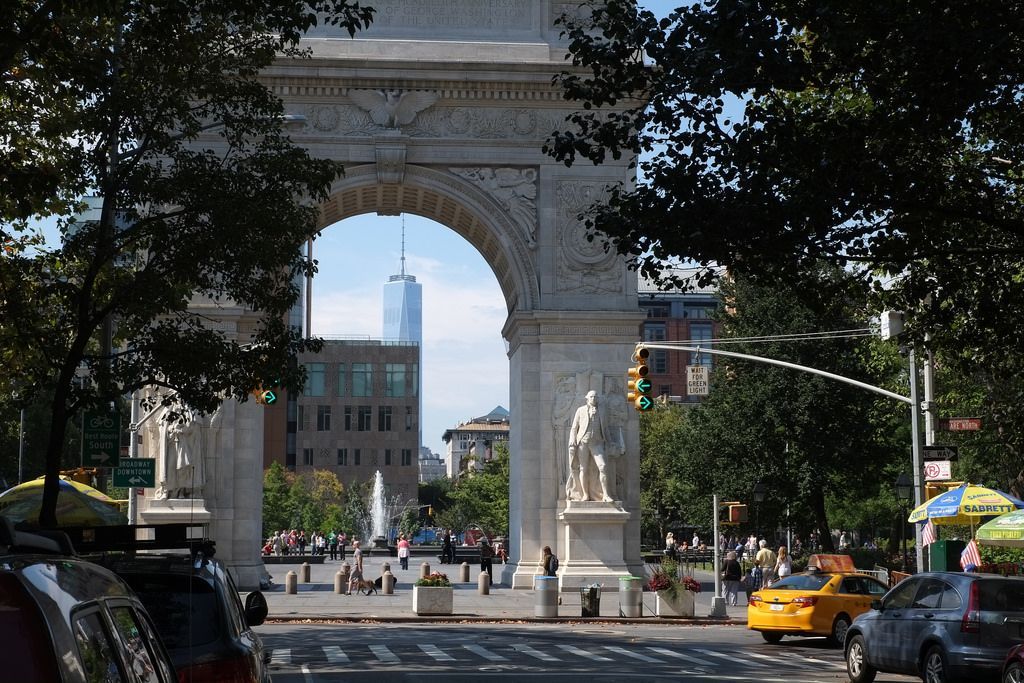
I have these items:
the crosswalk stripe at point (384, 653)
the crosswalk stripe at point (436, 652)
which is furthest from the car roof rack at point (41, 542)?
the crosswalk stripe at point (436, 652)

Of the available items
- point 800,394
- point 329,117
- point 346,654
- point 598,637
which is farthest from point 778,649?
point 800,394

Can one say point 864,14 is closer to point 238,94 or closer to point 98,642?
point 238,94

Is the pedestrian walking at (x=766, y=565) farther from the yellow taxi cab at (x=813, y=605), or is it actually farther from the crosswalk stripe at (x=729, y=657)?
the crosswalk stripe at (x=729, y=657)

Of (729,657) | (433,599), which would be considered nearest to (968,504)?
(729,657)

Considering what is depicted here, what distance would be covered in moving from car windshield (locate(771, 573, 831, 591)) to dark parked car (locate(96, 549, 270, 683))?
18724 millimetres

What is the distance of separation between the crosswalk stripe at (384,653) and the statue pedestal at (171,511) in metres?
12.7

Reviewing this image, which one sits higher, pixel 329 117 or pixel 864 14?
pixel 329 117

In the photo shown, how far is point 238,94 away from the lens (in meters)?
21.0

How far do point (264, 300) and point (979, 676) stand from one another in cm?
1151

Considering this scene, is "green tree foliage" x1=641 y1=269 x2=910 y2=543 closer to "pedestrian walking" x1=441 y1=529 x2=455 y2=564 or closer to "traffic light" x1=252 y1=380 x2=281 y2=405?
"pedestrian walking" x1=441 y1=529 x2=455 y2=564

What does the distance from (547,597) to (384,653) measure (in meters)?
9.71

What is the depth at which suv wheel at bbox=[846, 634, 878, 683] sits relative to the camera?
1862 cm

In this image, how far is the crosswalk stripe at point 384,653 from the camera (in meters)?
21.5

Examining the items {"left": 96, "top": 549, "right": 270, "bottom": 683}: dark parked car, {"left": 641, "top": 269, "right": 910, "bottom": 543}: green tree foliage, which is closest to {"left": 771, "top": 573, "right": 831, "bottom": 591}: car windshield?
{"left": 96, "top": 549, "right": 270, "bottom": 683}: dark parked car
